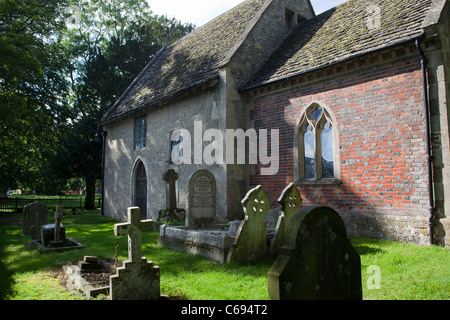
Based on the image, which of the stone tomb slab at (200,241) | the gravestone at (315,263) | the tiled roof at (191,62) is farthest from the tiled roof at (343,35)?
the gravestone at (315,263)

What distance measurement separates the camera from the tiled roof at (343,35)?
852cm

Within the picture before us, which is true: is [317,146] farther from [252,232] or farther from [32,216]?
[32,216]

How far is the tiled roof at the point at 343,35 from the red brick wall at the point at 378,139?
26.4 inches

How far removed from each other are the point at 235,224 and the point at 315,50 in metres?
6.56

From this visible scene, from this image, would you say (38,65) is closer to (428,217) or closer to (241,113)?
(241,113)

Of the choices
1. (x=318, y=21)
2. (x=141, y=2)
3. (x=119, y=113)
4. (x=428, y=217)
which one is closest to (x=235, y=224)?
(x=428, y=217)

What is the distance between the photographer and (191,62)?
15.3m

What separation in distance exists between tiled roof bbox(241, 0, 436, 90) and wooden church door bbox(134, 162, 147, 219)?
24.8 feet

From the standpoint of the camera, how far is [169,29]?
31.9 metres

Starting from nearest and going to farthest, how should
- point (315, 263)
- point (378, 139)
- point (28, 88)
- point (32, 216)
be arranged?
point (315, 263)
point (378, 139)
point (32, 216)
point (28, 88)

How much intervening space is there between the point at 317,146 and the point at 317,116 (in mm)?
939

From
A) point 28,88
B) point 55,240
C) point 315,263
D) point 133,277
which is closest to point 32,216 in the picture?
point 55,240

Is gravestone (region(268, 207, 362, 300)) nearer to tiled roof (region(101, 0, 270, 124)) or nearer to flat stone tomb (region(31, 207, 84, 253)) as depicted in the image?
flat stone tomb (region(31, 207, 84, 253))

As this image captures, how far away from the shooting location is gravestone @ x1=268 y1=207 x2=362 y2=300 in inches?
113
